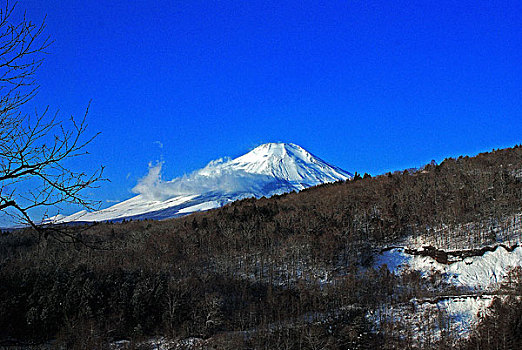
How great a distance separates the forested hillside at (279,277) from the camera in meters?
33.5

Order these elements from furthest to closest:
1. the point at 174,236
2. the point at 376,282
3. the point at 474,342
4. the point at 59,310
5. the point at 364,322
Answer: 1. the point at 174,236
2. the point at 376,282
3. the point at 59,310
4. the point at 364,322
5. the point at 474,342

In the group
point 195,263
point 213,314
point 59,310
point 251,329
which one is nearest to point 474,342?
point 251,329

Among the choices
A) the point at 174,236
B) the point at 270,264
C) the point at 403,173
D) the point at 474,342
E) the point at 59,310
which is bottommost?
the point at 474,342

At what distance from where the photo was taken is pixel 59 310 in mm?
37719

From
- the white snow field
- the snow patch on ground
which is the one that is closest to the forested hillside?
the white snow field

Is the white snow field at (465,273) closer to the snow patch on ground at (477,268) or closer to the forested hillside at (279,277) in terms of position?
the snow patch on ground at (477,268)

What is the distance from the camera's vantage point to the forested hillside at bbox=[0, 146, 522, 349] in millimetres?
33469

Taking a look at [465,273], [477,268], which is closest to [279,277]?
[465,273]

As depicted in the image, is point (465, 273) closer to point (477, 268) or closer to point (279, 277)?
point (477, 268)

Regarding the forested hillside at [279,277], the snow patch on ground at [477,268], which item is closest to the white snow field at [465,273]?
the snow patch on ground at [477,268]

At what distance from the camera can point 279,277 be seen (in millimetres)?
45156

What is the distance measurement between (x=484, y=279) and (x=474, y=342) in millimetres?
10306

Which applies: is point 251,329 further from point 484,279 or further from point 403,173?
point 403,173

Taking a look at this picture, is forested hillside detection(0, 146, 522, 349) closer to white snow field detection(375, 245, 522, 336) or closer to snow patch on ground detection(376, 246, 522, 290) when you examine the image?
white snow field detection(375, 245, 522, 336)
